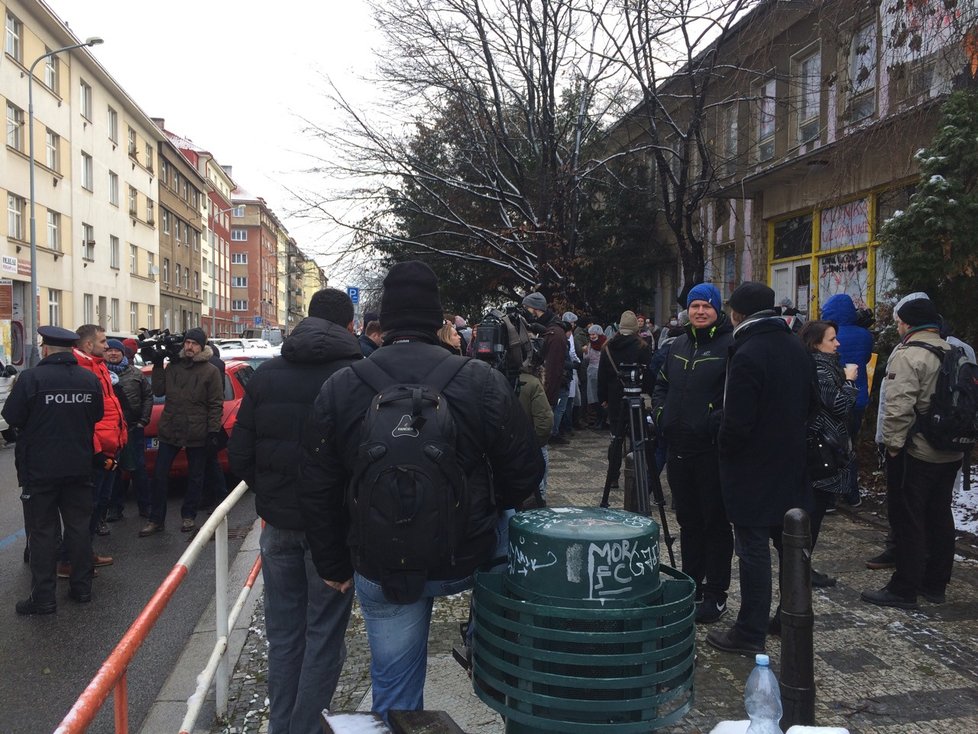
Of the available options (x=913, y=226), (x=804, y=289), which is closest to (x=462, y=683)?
(x=913, y=226)

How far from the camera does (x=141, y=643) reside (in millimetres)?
2148

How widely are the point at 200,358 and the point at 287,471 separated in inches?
189

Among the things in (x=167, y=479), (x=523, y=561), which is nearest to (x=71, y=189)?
(x=167, y=479)

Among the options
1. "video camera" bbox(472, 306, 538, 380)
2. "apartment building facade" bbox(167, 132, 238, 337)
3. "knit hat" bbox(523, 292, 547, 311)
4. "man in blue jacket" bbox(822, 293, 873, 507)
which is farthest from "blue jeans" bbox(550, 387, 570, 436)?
"apartment building facade" bbox(167, 132, 238, 337)

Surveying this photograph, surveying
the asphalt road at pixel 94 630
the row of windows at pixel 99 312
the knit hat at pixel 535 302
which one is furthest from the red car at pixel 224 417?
the row of windows at pixel 99 312

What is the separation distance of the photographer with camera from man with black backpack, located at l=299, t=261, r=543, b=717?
527 centimetres

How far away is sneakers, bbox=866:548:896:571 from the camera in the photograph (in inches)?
225

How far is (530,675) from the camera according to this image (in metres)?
2.24

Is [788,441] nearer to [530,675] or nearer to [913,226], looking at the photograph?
[530,675]

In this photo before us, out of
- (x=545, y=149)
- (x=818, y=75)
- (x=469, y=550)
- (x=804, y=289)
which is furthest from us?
(x=545, y=149)

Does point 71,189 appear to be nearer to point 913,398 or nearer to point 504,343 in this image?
point 504,343

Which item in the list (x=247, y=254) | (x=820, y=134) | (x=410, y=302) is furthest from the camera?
(x=247, y=254)

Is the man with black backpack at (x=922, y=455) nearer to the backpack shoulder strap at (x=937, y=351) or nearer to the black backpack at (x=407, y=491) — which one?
the backpack shoulder strap at (x=937, y=351)

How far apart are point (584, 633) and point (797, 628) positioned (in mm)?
1267
